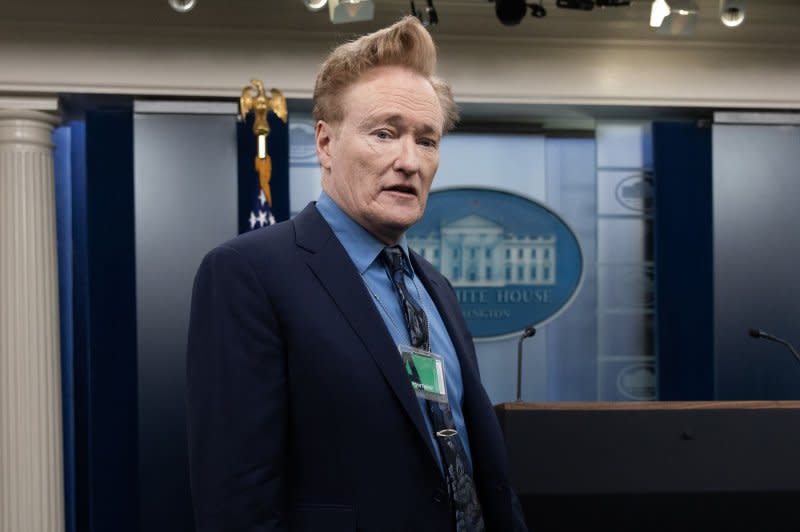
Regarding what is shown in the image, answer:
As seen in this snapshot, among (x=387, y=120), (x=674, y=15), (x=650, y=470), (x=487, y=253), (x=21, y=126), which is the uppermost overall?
(x=674, y=15)

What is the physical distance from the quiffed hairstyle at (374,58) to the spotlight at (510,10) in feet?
11.6

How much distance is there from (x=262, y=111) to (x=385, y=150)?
3.74m

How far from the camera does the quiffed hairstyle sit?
1589 mm

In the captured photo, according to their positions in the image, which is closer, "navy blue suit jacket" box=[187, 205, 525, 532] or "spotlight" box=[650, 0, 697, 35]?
"navy blue suit jacket" box=[187, 205, 525, 532]

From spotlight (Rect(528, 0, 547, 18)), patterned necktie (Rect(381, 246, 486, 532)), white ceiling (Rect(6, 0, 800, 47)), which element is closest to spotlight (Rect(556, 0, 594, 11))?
spotlight (Rect(528, 0, 547, 18))

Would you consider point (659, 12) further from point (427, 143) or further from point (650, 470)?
point (427, 143)

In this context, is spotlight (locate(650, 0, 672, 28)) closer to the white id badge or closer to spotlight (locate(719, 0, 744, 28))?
spotlight (locate(719, 0, 744, 28))

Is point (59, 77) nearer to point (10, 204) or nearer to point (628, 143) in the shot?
point (10, 204)

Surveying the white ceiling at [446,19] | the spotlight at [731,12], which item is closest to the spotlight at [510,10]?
the white ceiling at [446,19]

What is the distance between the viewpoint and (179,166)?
5469mm

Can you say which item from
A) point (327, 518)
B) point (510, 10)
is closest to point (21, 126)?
point (510, 10)

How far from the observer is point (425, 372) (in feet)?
5.11

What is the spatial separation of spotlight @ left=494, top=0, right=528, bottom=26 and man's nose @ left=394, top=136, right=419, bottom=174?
3615 mm

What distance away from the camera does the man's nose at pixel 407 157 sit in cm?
159
